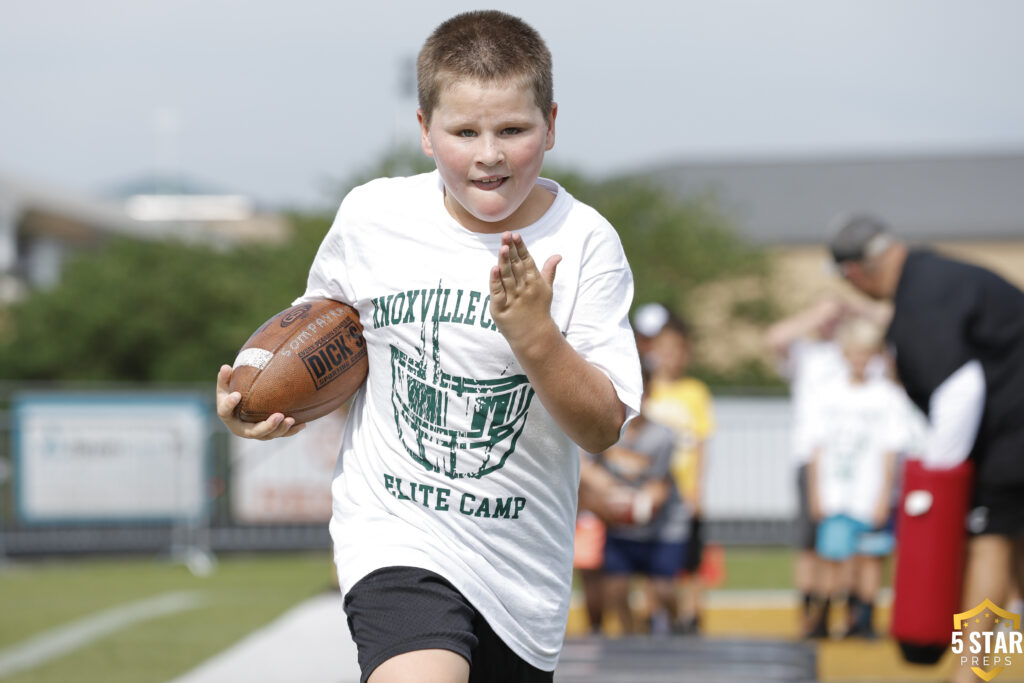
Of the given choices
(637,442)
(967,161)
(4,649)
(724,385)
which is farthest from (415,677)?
(967,161)

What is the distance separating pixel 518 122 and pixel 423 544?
3.39 ft

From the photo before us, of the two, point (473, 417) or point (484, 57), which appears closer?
point (484, 57)

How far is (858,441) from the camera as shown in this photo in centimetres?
837

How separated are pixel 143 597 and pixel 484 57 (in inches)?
381

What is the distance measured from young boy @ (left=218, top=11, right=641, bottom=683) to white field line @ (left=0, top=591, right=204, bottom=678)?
5484 mm

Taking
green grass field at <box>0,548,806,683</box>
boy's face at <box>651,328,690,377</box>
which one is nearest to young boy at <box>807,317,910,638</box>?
boy's face at <box>651,328,690,377</box>

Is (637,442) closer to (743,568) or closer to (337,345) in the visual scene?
(337,345)

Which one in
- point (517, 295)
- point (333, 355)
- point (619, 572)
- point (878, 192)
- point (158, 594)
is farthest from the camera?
point (878, 192)

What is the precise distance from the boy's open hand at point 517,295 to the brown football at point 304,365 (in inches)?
26.2

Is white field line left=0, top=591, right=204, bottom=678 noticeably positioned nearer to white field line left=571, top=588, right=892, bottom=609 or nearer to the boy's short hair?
white field line left=571, top=588, right=892, bottom=609

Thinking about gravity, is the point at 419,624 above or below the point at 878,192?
above

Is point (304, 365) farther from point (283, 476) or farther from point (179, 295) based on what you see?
point (179, 295)

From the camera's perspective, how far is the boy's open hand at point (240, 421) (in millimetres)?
3188

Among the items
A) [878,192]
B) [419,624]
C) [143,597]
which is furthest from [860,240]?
[878,192]
